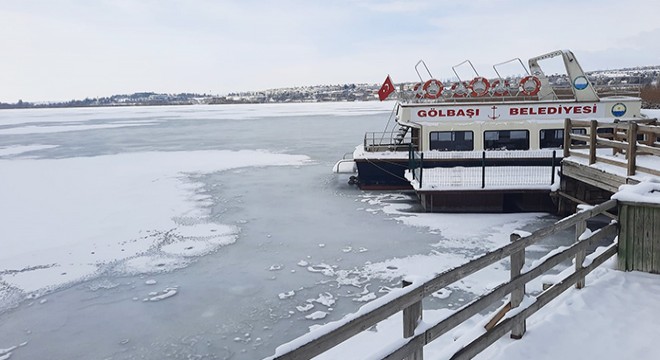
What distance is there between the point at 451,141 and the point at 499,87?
3.34m

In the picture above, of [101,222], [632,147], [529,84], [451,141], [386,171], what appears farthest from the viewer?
[529,84]

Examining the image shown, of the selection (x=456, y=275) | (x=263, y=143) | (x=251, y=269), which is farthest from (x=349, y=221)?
(x=263, y=143)

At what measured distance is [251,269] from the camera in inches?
414

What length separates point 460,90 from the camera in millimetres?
19875

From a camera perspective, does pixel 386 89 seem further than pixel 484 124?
Yes

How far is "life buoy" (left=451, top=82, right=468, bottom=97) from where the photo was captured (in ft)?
65.2

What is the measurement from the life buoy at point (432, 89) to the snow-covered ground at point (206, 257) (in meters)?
4.37

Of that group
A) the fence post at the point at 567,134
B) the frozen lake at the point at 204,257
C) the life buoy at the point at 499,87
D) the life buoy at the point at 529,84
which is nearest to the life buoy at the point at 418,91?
the life buoy at the point at 499,87

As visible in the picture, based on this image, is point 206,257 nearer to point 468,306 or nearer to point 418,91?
point 468,306

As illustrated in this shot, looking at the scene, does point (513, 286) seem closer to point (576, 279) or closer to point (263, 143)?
point (576, 279)

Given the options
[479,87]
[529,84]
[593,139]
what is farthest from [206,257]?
[529,84]

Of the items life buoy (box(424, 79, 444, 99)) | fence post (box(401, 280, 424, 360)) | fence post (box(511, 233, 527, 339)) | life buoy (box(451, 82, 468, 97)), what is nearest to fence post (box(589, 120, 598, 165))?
fence post (box(511, 233, 527, 339))

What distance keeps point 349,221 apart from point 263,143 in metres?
22.7

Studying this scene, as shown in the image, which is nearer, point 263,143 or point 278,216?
point 278,216
